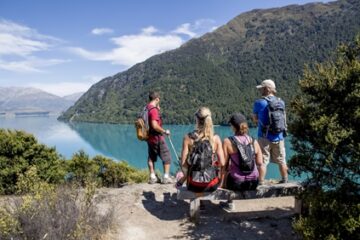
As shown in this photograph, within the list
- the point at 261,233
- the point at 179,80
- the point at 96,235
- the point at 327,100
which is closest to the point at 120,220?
the point at 96,235

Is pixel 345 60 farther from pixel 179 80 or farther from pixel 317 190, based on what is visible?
pixel 179 80

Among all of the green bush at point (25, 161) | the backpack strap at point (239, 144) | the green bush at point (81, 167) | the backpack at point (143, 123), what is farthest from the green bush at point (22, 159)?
the backpack strap at point (239, 144)

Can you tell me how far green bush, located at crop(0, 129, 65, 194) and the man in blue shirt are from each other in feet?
15.5

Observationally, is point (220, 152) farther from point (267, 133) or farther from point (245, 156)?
point (267, 133)

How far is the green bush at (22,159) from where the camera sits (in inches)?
303

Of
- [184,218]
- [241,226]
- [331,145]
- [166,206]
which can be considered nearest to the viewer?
[331,145]

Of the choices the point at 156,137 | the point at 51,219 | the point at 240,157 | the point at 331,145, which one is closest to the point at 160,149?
the point at 156,137

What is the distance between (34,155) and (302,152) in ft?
21.1

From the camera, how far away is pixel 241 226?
5016 millimetres

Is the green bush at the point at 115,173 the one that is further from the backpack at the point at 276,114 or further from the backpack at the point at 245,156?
the backpack at the point at 245,156

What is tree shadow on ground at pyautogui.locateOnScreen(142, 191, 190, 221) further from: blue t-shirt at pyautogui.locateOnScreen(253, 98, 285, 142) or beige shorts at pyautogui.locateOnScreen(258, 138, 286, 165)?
blue t-shirt at pyautogui.locateOnScreen(253, 98, 285, 142)

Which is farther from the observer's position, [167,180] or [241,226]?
[167,180]

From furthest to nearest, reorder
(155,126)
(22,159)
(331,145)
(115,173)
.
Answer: (115,173) < (22,159) < (155,126) < (331,145)

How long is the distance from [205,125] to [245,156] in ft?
2.27
